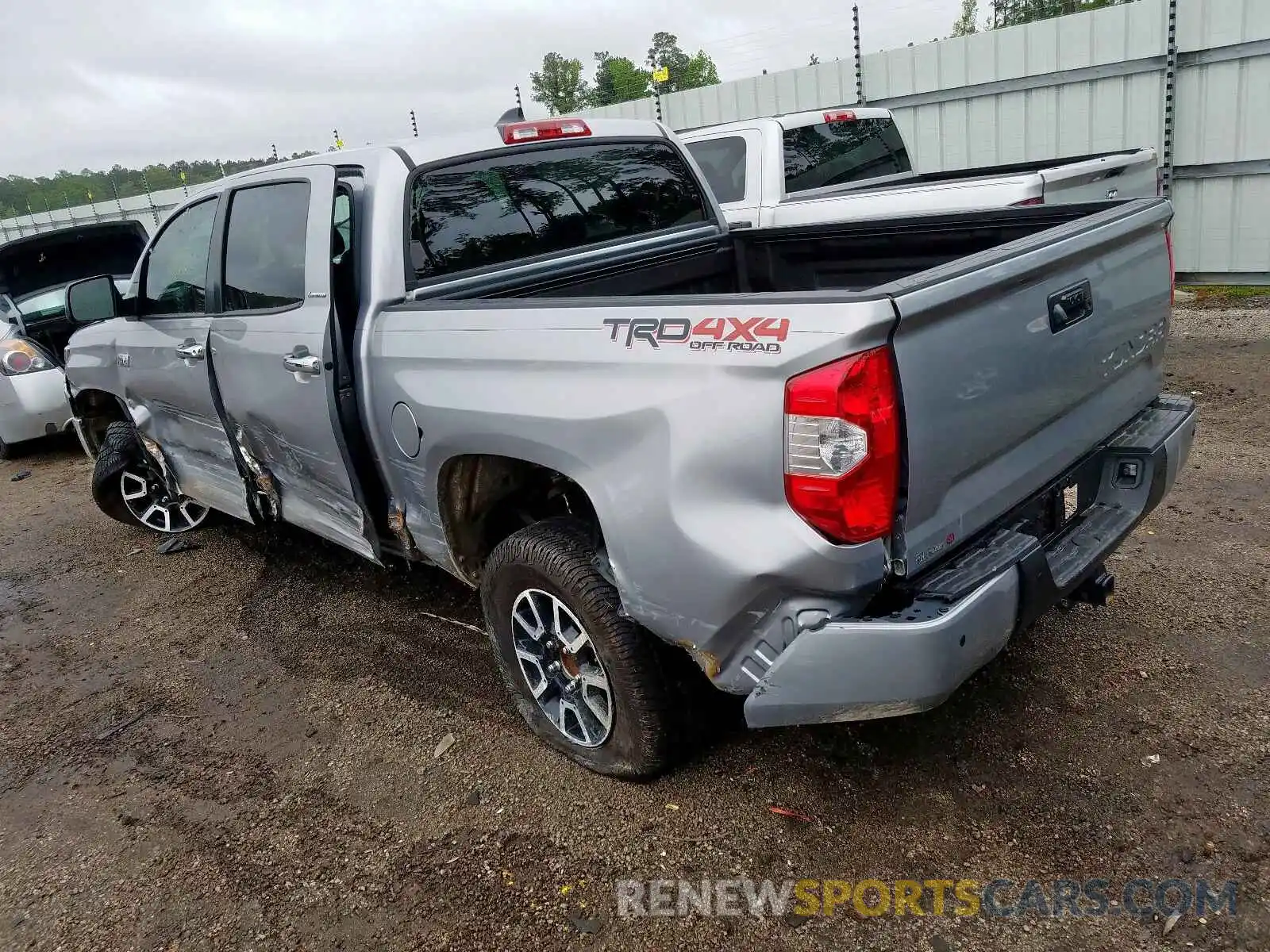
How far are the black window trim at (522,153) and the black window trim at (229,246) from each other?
1.35ft

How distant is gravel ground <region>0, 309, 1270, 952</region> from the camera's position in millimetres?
2477

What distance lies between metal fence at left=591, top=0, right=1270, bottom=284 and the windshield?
857 centimetres

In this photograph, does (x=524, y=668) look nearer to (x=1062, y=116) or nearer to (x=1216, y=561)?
(x=1216, y=561)

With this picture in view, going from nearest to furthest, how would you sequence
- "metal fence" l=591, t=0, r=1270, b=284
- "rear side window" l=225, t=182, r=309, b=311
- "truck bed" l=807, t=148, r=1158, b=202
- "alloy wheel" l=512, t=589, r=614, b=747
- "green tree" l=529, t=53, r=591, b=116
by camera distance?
"alloy wheel" l=512, t=589, r=614, b=747 → "rear side window" l=225, t=182, r=309, b=311 → "truck bed" l=807, t=148, r=1158, b=202 → "metal fence" l=591, t=0, r=1270, b=284 → "green tree" l=529, t=53, r=591, b=116

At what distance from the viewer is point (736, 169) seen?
7.12 m

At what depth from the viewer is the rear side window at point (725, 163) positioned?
708 cm

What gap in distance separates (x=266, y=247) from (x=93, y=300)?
5.29 feet

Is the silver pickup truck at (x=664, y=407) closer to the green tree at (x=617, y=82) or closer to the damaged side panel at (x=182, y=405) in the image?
the damaged side panel at (x=182, y=405)

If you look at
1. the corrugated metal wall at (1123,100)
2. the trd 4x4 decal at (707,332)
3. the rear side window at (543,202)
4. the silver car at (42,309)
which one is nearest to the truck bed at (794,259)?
the rear side window at (543,202)

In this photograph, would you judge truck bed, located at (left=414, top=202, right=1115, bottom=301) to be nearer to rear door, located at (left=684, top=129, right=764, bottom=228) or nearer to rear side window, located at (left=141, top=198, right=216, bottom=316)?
rear side window, located at (left=141, top=198, right=216, bottom=316)

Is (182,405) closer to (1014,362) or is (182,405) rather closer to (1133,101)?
(1014,362)

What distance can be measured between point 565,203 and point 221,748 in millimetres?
2427

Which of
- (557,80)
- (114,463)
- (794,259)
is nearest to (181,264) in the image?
(114,463)

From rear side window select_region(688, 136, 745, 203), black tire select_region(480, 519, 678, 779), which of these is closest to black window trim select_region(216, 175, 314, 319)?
black tire select_region(480, 519, 678, 779)
